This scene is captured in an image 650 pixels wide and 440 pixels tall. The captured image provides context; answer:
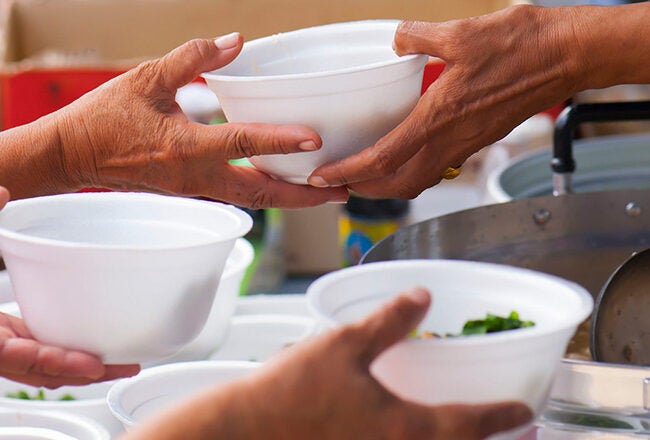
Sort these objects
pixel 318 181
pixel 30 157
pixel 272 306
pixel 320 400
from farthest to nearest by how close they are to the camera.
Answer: pixel 272 306
pixel 30 157
pixel 318 181
pixel 320 400

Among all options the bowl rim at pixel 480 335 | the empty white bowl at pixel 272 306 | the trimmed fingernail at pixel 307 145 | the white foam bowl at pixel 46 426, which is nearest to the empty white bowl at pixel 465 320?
the bowl rim at pixel 480 335

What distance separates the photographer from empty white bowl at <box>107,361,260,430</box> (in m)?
1.35

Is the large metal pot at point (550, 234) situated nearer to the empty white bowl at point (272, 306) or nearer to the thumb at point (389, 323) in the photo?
the thumb at point (389, 323)

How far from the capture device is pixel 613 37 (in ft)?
4.29

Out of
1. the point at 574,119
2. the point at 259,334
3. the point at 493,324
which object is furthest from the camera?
the point at 259,334

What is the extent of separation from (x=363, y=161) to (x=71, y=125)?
450 mm

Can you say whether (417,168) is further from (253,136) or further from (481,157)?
(481,157)

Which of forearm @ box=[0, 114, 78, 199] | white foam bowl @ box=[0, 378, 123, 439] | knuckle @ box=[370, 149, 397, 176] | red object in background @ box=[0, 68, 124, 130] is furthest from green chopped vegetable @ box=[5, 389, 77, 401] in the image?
red object in background @ box=[0, 68, 124, 130]

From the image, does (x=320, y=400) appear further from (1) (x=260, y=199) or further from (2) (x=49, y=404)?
(2) (x=49, y=404)

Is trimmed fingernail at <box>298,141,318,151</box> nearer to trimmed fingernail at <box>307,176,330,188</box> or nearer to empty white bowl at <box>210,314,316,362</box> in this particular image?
trimmed fingernail at <box>307,176,330,188</box>

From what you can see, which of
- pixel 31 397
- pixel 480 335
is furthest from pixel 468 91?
pixel 31 397

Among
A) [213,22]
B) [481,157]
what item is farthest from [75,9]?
[481,157]

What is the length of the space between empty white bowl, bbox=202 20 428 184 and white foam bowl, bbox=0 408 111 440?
0.47 metres

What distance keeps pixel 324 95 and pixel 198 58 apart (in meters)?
0.20
